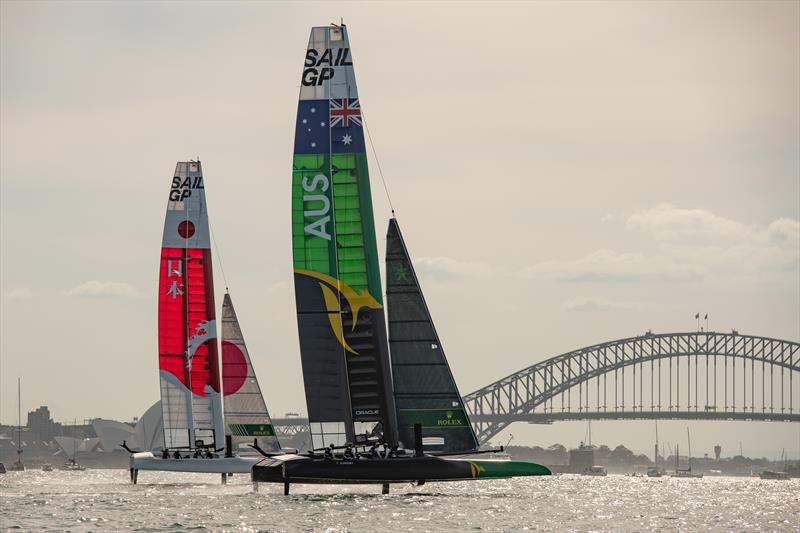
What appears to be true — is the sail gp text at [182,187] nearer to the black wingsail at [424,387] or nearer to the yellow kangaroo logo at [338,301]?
the yellow kangaroo logo at [338,301]

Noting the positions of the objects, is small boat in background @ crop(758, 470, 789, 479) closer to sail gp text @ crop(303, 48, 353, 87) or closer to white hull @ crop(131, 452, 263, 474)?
white hull @ crop(131, 452, 263, 474)

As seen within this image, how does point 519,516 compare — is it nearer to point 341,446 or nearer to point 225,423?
point 341,446

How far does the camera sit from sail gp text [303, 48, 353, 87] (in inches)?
1469

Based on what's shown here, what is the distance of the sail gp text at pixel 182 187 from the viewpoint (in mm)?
49625

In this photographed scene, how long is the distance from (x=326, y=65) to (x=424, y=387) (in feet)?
28.2

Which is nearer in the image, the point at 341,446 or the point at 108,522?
the point at 108,522

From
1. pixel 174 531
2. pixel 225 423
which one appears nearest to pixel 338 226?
pixel 174 531

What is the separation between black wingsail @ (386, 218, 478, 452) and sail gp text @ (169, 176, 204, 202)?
49.3 ft

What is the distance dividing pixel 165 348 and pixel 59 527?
68.3 feet

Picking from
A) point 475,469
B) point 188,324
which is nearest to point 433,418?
point 475,469

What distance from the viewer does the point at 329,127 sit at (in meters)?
37.1

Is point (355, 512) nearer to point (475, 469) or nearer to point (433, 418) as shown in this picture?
point (475, 469)

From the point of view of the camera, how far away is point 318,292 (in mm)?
37031

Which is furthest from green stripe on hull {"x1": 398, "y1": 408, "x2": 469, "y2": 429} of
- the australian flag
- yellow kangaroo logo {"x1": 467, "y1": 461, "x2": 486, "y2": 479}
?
the australian flag
